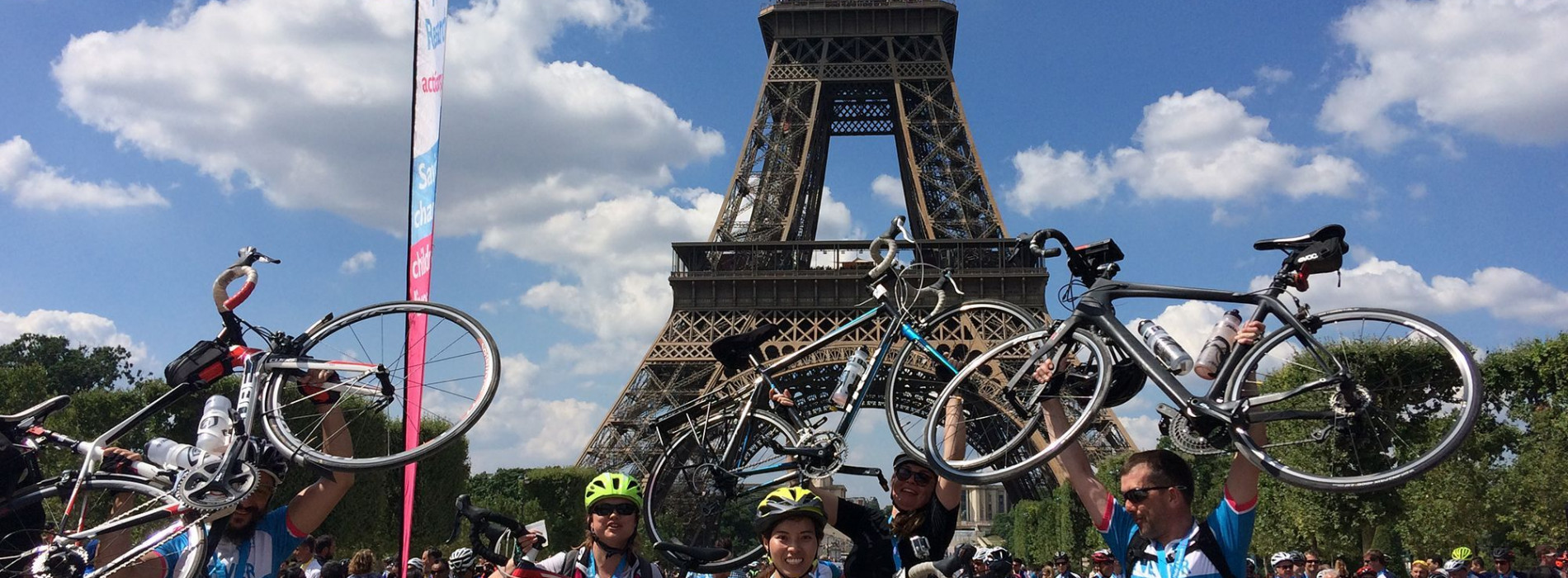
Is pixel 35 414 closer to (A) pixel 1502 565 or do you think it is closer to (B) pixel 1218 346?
(B) pixel 1218 346

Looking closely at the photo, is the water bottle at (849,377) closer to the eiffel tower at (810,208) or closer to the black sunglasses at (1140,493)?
the black sunglasses at (1140,493)

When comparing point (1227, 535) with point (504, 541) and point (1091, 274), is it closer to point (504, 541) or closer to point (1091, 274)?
point (1091, 274)

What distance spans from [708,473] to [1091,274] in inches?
128

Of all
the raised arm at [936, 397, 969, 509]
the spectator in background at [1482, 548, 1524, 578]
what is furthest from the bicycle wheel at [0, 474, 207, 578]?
the spectator in background at [1482, 548, 1524, 578]

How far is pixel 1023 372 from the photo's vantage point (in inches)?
212

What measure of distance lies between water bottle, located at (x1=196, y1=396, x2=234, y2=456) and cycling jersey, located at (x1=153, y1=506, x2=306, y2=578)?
0.38 m

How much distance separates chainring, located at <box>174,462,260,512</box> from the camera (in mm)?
4387

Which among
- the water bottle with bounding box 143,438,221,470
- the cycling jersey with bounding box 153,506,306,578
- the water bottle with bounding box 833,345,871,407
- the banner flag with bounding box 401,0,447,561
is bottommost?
the cycling jersey with bounding box 153,506,306,578

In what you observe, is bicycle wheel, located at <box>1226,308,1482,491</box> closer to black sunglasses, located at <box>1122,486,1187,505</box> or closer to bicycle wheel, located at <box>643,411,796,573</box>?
black sunglasses, located at <box>1122,486,1187,505</box>

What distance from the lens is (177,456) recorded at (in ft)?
15.4

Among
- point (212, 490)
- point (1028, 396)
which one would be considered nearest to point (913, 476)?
point (1028, 396)

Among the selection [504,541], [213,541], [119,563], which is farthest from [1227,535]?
[119,563]

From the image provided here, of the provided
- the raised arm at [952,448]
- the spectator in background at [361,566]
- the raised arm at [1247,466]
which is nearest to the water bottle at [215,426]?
the raised arm at [952,448]

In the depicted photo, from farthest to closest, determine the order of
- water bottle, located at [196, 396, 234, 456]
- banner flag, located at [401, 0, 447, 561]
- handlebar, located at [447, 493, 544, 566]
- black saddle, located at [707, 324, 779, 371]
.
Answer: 1. banner flag, located at [401, 0, 447, 561]
2. black saddle, located at [707, 324, 779, 371]
3. water bottle, located at [196, 396, 234, 456]
4. handlebar, located at [447, 493, 544, 566]
